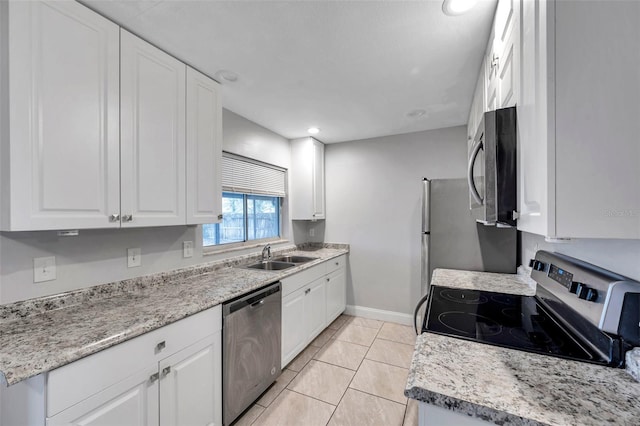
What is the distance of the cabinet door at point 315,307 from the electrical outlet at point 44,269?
179 cm

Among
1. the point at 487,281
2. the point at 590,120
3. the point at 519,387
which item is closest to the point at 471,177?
the point at 590,120

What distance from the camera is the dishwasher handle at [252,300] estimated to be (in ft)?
5.23

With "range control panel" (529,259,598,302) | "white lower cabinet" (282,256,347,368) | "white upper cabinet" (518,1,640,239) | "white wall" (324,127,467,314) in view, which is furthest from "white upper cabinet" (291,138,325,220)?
"white upper cabinet" (518,1,640,239)

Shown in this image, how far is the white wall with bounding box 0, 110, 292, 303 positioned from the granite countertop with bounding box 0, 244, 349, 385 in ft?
0.16

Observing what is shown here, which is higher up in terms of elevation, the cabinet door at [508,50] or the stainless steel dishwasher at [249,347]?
the cabinet door at [508,50]

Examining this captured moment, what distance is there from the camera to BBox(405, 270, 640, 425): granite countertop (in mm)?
605

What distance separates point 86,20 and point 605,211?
6.87ft

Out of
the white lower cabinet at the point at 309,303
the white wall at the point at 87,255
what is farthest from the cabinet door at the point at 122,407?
the white lower cabinet at the point at 309,303

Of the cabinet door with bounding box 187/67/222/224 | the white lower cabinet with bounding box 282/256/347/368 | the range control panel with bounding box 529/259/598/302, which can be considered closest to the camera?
the range control panel with bounding box 529/259/598/302

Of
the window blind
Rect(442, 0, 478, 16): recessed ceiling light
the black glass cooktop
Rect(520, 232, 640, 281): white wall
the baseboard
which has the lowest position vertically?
the baseboard

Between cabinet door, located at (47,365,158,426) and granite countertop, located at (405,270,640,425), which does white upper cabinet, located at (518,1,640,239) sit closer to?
granite countertop, located at (405,270,640,425)

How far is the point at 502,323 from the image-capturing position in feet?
3.75

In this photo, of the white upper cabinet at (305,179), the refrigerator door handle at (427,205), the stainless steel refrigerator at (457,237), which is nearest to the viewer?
the stainless steel refrigerator at (457,237)

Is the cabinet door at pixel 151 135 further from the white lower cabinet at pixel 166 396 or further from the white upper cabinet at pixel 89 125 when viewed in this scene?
the white lower cabinet at pixel 166 396
